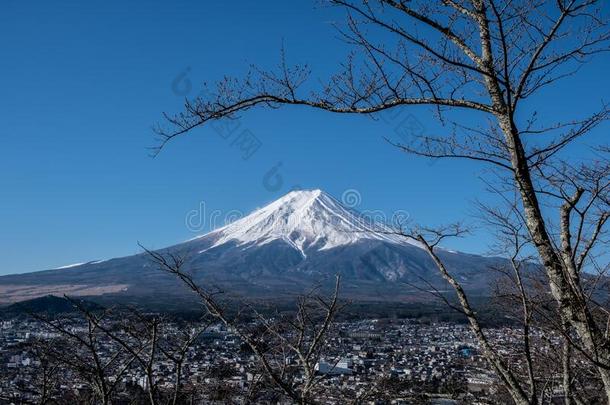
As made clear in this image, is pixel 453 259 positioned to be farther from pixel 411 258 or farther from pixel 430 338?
pixel 430 338

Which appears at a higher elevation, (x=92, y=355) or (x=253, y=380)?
(x=92, y=355)

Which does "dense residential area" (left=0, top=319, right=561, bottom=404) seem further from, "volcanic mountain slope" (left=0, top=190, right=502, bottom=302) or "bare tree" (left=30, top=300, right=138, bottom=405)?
"volcanic mountain slope" (left=0, top=190, right=502, bottom=302)

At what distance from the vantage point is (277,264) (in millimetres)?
120188

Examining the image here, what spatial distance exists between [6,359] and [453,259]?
359 feet

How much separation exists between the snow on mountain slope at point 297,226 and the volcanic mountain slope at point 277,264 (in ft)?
0.85

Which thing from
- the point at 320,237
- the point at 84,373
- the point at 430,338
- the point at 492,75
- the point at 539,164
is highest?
the point at 320,237

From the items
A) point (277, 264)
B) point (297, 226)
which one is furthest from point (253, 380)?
point (297, 226)

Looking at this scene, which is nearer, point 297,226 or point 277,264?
point 277,264

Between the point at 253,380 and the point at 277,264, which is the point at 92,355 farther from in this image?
the point at 277,264

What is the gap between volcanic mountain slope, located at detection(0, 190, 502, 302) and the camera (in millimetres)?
89938

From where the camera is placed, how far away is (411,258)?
413 ft

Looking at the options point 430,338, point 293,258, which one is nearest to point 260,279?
point 293,258

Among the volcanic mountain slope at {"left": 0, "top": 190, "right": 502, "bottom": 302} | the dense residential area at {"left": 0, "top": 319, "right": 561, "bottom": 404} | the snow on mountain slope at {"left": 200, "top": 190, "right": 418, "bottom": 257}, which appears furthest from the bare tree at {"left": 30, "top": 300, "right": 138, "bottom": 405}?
the snow on mountain slope at {"left": 200, "top": 190, "right": 418, "bottom": 257}

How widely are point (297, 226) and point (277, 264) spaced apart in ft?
106
